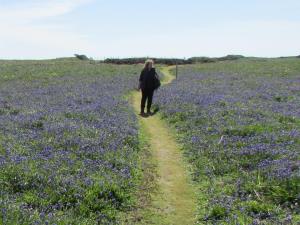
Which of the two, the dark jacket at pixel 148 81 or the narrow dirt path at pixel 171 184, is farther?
the dark jacket at pixel 148 81

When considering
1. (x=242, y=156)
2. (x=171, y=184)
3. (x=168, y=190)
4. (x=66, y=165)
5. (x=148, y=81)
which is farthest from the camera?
(x=148, y=81)

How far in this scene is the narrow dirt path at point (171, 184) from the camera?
9.88 metres

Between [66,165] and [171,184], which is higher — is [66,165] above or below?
above

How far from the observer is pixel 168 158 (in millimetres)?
14508

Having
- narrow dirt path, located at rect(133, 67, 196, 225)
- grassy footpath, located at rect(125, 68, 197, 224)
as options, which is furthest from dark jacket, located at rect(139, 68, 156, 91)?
A: grassy footpath, located at rect(125, 68, 197, 224)

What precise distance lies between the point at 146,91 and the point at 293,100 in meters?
8.64

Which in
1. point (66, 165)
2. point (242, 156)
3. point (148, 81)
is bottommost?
point (66, 165)

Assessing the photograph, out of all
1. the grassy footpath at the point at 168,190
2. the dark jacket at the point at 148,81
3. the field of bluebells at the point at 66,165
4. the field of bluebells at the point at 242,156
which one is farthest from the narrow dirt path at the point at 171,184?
the dark jacket at the point at 148,81

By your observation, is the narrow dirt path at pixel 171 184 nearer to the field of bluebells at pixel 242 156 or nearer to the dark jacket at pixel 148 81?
the field of bluebells at pixel 242 156

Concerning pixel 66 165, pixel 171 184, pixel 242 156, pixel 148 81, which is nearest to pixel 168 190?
pixel 171 184

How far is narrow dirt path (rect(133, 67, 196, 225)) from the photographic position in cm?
988

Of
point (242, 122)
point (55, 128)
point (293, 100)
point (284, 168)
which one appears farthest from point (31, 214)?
point (293, 100)

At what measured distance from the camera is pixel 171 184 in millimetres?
11875

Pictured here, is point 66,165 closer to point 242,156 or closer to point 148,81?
point 242,156
